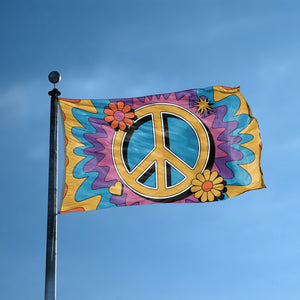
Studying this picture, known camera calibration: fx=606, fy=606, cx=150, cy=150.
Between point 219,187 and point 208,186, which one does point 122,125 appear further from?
point 219,187

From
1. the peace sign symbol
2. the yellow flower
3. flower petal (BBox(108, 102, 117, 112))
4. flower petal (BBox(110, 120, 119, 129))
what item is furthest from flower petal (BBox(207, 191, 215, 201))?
flower petal (BBox(108, 102, 117, 112))

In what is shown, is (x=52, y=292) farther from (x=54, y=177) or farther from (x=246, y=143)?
(x=246, y=143)

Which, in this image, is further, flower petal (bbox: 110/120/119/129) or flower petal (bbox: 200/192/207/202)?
flower petal (bbox: 110/120/119/129)

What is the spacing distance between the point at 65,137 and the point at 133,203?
3488mm

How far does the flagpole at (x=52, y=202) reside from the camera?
62.0 ft

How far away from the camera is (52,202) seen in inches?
787

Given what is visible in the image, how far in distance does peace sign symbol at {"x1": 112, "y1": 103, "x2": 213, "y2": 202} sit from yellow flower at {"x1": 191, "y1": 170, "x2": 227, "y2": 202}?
0.80 ft

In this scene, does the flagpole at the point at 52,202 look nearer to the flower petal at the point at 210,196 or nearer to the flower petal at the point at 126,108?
the flower petal at the point at 126,108

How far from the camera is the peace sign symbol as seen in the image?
2311 cm

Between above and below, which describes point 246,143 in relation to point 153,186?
above

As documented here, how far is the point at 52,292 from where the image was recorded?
18844 mm

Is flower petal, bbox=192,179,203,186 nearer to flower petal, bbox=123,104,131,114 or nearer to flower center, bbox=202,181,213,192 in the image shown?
flower center, bbox=202,181,213,192

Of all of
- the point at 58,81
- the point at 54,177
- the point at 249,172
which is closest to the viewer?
the point at 54,177

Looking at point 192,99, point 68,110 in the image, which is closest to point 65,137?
point 68,110
